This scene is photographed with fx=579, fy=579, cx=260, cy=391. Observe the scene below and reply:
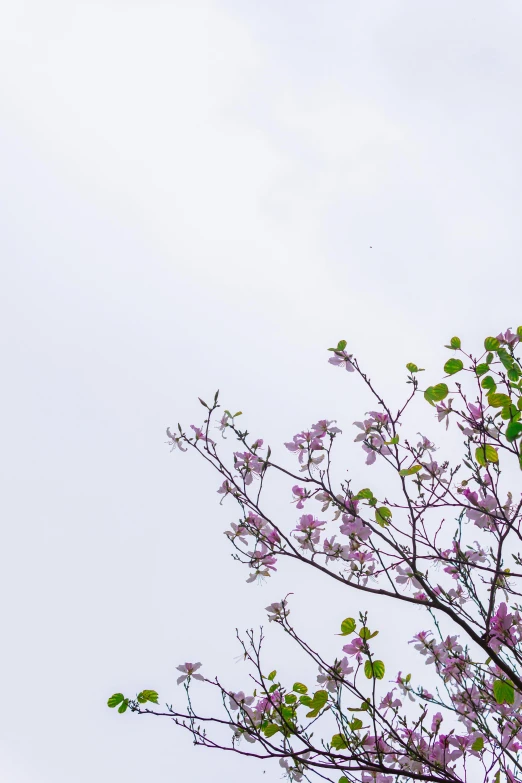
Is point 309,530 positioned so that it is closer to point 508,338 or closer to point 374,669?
point 374,669

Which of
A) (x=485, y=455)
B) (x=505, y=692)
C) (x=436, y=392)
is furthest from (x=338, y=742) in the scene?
(x=436, y=392)

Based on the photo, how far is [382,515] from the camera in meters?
3.26

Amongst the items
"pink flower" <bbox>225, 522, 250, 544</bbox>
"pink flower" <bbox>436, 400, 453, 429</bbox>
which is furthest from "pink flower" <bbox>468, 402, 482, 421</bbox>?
"pink flower" <bbox>225, 522, 250, 544</bbox>

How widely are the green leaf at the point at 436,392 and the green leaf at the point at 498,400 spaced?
22 centimetres

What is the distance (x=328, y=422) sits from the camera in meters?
3.65

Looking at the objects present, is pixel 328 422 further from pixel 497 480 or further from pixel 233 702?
pixel 233 702

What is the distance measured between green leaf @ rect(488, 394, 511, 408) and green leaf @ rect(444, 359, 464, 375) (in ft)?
0.80

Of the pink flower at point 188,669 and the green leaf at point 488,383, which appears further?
the pink flower at point 188,669

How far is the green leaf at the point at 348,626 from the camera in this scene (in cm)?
299

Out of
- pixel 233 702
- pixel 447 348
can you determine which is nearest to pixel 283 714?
pixel 233 702

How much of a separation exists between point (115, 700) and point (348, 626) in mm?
1467

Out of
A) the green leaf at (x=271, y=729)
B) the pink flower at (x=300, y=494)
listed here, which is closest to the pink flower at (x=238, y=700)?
the green leaf at (x=271, y=729)

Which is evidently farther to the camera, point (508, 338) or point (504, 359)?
point (508, 338)

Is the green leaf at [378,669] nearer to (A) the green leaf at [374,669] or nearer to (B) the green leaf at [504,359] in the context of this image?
(A) the green leaf at [374,669]
